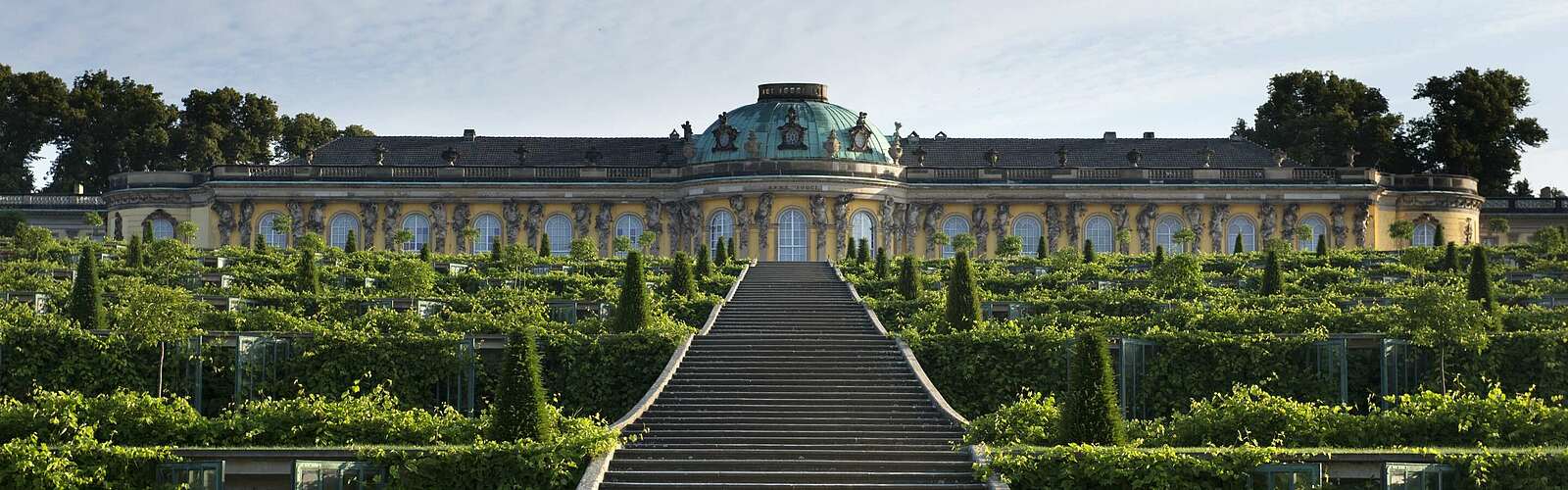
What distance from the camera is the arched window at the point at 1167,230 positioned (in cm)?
6981

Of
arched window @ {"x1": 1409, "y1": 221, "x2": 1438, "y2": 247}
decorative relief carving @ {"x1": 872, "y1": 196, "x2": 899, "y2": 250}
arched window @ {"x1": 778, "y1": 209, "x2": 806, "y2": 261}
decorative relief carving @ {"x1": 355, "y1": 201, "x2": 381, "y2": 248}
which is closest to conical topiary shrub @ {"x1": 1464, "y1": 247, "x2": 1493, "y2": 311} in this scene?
arched window @ {"x1": 778, "y1": 209, "x2": 806, "y2": 261}

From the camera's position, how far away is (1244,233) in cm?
6950

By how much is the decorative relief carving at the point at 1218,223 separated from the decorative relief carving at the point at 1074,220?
4741 mm

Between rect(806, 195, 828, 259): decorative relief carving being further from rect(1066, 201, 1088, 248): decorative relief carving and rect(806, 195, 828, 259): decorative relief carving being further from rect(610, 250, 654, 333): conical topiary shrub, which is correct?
rect(610, 250, 654, 333): conical topiary shrub

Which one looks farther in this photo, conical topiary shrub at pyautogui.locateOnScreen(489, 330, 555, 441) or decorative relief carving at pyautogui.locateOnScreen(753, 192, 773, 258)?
decorative relief carving at pyautogui.locateOnScreen(753, 192, 773, 258)

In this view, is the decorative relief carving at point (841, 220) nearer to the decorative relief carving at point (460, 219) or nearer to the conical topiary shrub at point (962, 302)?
the decorative relief carving at point (460, 219)

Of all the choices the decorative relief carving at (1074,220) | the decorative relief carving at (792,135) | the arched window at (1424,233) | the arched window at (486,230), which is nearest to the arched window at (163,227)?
the arched window at (486,230)

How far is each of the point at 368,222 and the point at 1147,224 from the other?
28588 millimetres

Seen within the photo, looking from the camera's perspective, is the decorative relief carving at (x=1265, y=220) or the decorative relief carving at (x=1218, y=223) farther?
the decorative relief carving at (x=1218, y=223)

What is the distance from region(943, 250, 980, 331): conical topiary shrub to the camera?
32.8 m

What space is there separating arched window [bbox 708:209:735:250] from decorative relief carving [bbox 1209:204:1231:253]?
17.8 metres

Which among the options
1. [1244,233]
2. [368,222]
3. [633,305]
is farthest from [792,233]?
[633,305]

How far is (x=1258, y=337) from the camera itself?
97.6 feet

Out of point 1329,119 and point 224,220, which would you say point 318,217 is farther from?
point 1329,119
